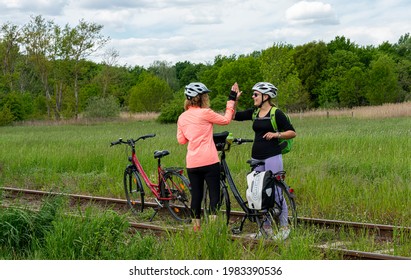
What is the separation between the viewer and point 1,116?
58.8 metres

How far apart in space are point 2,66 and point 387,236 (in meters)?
63.8

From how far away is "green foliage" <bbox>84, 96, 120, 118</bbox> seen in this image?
61375 millimetres

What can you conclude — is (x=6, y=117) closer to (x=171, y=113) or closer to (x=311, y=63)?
(x=171, y=113)

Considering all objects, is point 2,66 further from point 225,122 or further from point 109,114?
point 225,122

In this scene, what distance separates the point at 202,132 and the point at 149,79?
219ft

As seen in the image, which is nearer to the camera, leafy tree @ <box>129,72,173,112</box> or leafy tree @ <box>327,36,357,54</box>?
leafy tree @ <box>129,72,173,112</box>

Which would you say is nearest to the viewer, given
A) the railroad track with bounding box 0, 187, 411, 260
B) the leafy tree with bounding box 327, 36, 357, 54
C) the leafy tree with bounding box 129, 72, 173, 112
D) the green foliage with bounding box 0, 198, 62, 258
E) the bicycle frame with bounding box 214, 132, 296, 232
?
the railroad track with bounding box 0, 187, 411, 260

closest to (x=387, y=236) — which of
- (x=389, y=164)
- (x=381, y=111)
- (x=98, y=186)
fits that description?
(x=389, y=164)

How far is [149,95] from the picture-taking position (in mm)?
73250

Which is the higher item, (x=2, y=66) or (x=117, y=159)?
(x=2, y=66)

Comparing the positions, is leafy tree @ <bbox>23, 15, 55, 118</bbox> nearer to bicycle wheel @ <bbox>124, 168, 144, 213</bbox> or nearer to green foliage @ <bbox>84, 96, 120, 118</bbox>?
green foliage @ <bbox>84, 96, 120, 118</bbox>

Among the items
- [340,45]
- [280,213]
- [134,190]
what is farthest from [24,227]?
[340,45]

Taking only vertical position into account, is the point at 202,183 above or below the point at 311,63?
below

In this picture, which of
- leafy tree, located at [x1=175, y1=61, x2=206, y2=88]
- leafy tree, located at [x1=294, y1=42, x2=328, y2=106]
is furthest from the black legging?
leafy tree, located at [x1=175, y1=61, x2=206, y2=88]
